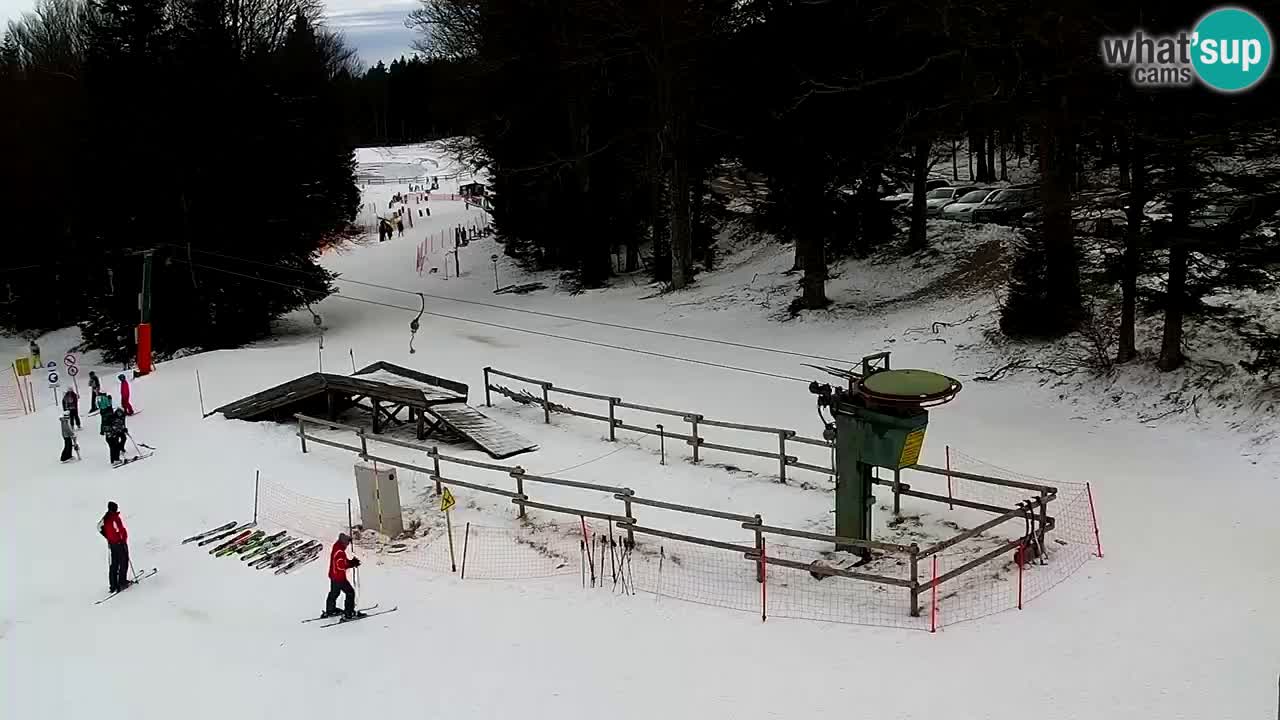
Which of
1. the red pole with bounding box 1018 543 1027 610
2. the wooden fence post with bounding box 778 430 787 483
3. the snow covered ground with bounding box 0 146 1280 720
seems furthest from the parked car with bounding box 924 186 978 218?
the red pole with bounding box 1018 543 1027 610

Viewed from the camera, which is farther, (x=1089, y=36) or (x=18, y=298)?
(x=18, y=298)

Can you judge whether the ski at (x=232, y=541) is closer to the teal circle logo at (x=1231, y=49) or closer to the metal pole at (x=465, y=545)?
the metal pole at (x=465, y=545)

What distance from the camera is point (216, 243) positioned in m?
33.3

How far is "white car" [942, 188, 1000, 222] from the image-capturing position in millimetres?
37000

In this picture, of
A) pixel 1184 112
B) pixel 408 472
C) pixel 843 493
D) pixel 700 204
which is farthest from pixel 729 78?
pixel 843 493

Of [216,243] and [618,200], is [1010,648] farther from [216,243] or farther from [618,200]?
[618,200]

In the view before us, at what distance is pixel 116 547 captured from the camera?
13.8 meters

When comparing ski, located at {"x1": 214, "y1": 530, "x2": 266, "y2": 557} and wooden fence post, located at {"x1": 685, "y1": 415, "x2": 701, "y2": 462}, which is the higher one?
wooden fence post, located at {"x1": 685, "y1": 415, "x2": 701, "y2": 462}

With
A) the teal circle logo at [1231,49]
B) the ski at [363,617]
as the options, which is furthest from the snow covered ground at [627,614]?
the teal circle logo at [1231,49]

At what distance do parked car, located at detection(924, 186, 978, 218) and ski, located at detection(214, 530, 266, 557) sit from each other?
2981 cm

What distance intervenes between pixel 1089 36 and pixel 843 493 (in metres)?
11.2

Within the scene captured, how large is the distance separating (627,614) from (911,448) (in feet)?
13.3

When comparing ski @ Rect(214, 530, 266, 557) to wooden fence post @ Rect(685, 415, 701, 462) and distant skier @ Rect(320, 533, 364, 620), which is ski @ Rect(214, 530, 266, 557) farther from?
wooden fence post @ Rect(685, 415, 701, 462)

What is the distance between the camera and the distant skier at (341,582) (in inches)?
482
